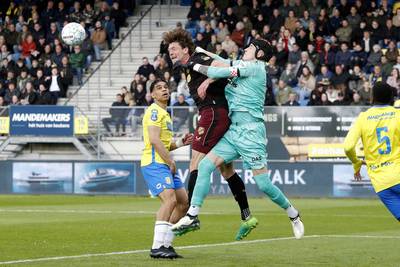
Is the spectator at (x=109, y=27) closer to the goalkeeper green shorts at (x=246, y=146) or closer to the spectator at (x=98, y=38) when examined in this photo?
the spectator at (x=98, y=38)

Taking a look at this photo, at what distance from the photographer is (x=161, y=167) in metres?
13.5

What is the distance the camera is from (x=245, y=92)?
13.8 m

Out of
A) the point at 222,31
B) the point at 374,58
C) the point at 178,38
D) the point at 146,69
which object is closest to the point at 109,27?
the point at 146,69

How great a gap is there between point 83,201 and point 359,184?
769cm

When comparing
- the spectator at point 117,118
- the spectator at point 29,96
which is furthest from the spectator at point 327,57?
the spectator at point 29,96

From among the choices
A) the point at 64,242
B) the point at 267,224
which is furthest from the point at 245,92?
the point at 267,224

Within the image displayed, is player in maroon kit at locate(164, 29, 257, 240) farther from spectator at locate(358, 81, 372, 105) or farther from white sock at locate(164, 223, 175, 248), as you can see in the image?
spectator at locate(358, 81, 372, 105)

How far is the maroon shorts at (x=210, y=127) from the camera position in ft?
45.9

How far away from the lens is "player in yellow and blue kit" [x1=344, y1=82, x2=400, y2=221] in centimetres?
1196

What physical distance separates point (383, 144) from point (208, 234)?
5855 mm

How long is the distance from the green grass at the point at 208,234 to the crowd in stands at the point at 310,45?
5476 mm

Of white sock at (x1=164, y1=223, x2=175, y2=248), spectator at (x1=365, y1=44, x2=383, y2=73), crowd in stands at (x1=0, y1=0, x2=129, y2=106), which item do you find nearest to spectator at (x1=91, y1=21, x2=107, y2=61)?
crowd in stands at (x1=0, y1=0, x2=129, y2=106)

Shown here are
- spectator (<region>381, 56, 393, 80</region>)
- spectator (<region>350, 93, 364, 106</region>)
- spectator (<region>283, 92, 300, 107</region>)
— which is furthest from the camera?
spectator (<region>283, 92, 300, 107</region>)

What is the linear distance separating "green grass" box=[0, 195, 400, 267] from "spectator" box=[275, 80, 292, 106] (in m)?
5.49
